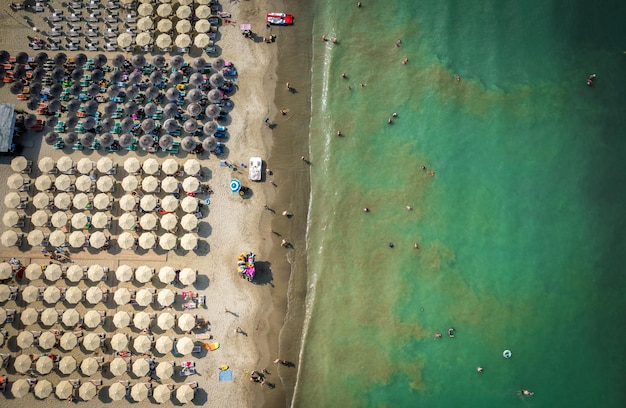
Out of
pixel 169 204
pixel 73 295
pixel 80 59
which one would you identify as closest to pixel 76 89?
pixel 80 59

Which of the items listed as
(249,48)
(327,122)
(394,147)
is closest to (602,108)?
(394,147)

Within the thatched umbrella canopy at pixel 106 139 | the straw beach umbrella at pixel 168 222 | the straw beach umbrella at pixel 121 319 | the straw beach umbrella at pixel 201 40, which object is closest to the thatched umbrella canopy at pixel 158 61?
the straw beach umbrella at pixel 201 40

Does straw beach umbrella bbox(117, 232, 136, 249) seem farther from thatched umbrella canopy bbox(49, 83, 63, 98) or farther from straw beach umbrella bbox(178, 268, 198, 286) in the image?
thatched umbrella canopy bbox(49, 83, 63, 98)

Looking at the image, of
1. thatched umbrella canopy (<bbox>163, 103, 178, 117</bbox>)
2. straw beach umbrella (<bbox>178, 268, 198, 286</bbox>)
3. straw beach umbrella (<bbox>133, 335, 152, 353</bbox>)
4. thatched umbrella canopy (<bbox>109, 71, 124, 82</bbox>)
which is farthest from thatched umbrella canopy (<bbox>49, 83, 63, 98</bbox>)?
straw beach umbrella (<bbox>133, 335, 152, 353</bbox>)

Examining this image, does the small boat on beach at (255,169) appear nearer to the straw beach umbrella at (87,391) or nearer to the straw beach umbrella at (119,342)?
the straw beach umbrella at (119,342)

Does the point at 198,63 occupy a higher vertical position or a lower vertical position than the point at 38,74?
higher

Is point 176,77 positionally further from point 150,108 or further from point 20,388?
point 20,388
